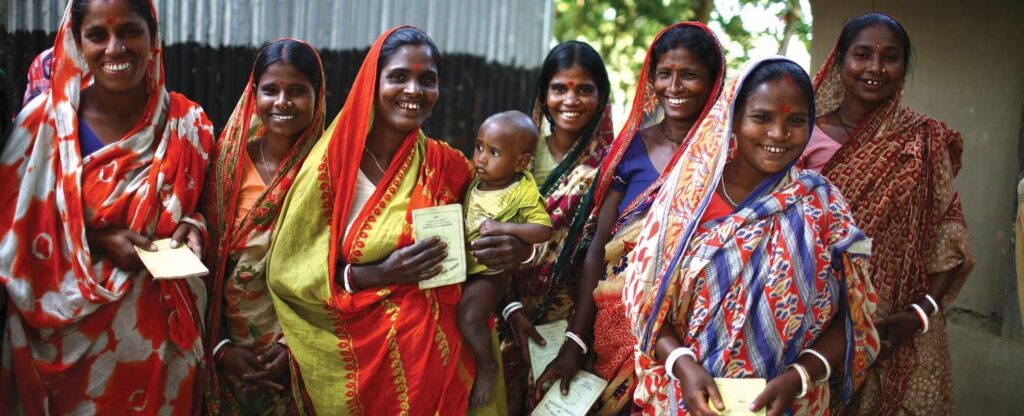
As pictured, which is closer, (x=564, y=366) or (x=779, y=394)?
(x=779, y=394)

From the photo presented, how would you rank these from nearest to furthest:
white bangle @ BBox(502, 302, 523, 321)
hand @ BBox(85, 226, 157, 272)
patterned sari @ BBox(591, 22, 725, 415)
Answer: hand @ BBox(85, 226, 157, 272), patterned sari @ BBox(591, 22, 725, 415), white bangle @ BBox(502, 302, 523, 321)

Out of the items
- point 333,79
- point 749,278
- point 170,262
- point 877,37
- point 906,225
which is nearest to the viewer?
point 749,278

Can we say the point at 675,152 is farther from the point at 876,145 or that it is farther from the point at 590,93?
the point at 876,145

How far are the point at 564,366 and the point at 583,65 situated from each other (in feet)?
4.43

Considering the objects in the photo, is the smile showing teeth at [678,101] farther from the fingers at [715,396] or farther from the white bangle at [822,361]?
the fingers at [715,396]

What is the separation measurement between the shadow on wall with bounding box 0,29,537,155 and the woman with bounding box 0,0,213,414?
1821 mm

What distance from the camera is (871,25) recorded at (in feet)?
11.2

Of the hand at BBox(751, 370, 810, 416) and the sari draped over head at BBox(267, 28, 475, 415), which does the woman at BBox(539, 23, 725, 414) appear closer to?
the sari draped over head at BBox(267, 28, 475, 415)

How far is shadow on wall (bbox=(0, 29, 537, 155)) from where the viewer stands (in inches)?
178

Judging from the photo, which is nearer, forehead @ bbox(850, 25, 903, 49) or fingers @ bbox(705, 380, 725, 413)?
fingers @ bbox(705, 380, 725, 413)

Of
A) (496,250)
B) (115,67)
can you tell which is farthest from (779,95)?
(115,67)

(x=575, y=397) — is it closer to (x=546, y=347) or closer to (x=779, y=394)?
(x=546, y=347)

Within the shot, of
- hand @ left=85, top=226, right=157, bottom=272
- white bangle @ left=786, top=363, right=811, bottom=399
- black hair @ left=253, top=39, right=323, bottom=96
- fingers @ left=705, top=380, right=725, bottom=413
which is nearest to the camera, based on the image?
fingers @ left=705, top=380, right=725, bottom=413

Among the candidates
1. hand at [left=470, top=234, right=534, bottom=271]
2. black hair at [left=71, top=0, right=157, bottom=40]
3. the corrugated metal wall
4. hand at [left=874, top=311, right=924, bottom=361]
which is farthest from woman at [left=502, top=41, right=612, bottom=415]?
the corrugated metal wall
